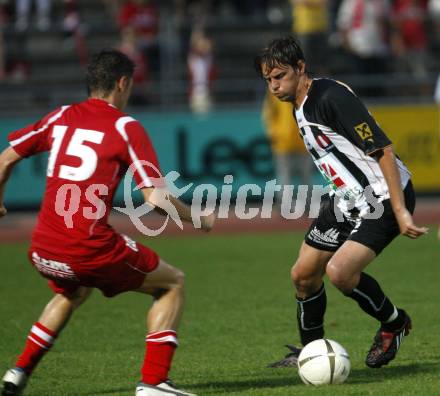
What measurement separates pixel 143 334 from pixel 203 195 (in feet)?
29.4

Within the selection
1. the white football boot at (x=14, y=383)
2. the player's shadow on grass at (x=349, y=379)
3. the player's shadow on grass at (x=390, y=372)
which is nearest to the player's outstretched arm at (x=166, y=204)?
the player's shadow on grass at (x=349, y=379)

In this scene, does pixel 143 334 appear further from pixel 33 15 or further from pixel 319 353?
pixel 33 15

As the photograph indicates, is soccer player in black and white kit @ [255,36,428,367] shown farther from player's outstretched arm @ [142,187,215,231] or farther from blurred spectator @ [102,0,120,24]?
blurred spectator @ [102,0,120,24]

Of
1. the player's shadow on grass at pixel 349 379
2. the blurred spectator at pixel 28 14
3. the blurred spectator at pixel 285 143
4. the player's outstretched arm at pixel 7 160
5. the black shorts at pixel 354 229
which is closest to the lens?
the player's outstretched arm at pixel 7 160

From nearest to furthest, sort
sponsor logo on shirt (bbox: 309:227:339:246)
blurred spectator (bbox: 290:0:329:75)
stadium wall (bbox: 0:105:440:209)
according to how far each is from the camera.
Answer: sponsor logo on shirt (bbox: 309:227:339:246) → stadium wall (bbox: 0:105:440:209) → blurred spectator (bbox: 290:0:329:75)

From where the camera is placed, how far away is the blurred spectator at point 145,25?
1861 cm

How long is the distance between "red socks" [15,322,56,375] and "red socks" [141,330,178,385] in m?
0.62

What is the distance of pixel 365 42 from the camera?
62.7 feet

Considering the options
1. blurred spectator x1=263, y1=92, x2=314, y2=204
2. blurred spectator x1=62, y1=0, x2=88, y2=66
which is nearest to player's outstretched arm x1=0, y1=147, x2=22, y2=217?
blurred spectator x1=263, y1=92, x2=314, y2=204

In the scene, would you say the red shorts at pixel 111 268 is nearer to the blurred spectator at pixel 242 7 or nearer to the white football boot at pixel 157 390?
the white football boot at pixel 157 390

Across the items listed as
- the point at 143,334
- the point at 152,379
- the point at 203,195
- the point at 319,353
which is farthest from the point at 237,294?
the point at 203,195

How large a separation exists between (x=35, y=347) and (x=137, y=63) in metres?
12.6

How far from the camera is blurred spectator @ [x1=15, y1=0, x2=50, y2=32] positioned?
746 inches

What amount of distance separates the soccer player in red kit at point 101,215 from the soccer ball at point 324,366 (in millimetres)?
955
